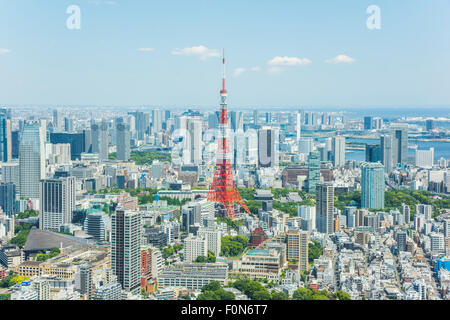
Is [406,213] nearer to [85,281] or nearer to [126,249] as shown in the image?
[126,249]

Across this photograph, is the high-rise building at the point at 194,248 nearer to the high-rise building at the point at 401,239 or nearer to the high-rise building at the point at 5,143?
the high-rise building at the point at 401,239

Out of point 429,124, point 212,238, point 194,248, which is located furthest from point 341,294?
point 429,124

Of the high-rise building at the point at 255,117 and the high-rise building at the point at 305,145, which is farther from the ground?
the high-rise building at the point at 255,117

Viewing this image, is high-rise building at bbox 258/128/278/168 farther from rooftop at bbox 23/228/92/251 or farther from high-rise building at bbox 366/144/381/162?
rooftop at bbox 23/228/92/251

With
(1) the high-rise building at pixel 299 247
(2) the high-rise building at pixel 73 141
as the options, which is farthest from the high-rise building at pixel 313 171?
(2) the high-rise building at pixel 73 141

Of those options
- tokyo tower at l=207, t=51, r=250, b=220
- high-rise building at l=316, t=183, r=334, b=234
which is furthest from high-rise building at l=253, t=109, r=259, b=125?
high-rise building at l=316, t=183, r=334, b=234

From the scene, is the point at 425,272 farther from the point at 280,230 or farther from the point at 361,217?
the point at 361,217
